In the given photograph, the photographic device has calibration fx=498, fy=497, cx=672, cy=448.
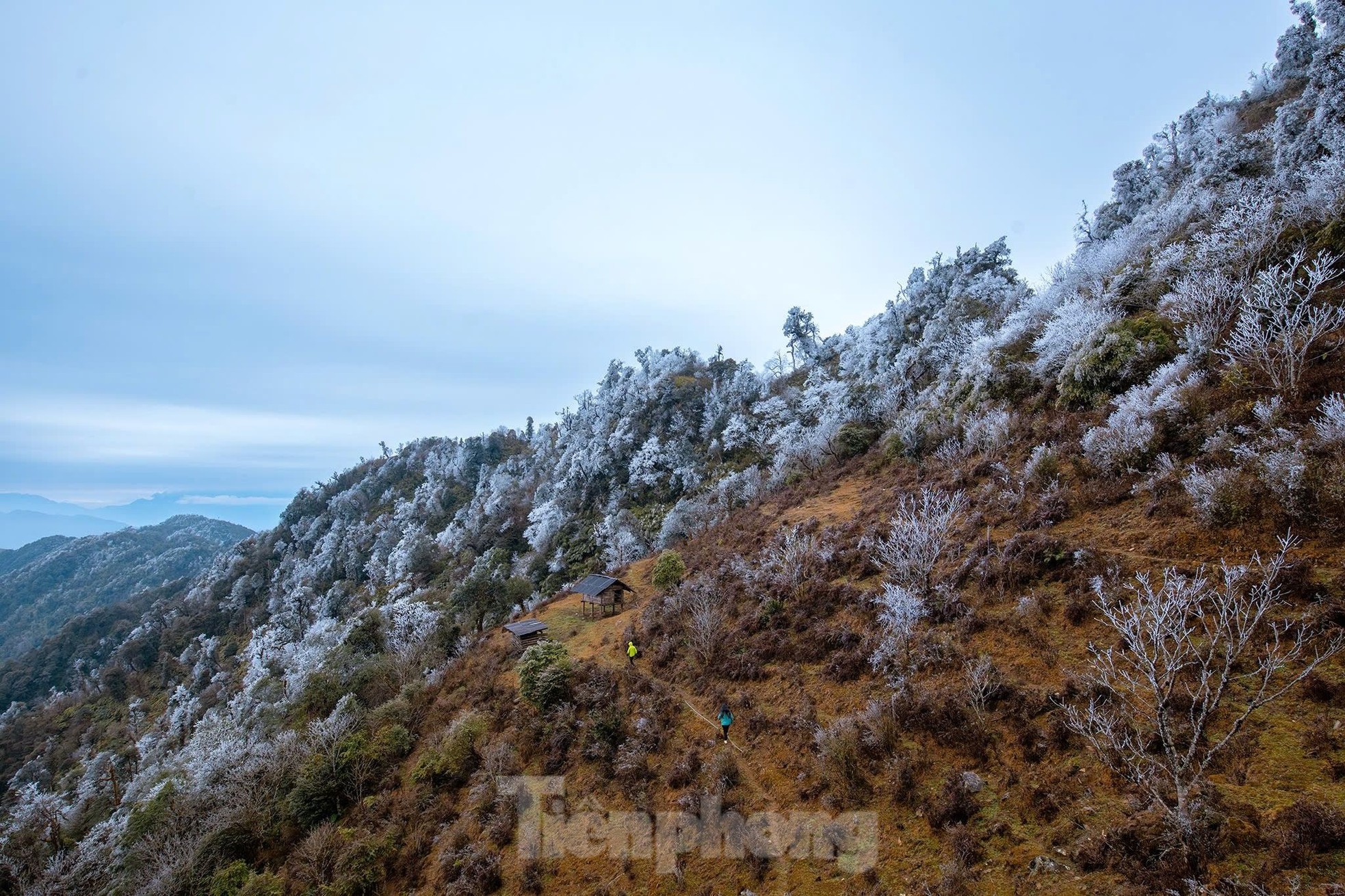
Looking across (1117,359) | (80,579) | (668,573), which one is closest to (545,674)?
(668,573)

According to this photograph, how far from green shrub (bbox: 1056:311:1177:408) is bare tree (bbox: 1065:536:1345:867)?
36.7ft

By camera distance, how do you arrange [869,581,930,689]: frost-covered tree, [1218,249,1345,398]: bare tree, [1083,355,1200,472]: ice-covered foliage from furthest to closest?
1. [1083,355,1200,472]: ice-covered foliage
2. [869,581,930,689]: frost-covered tree
3. [1218,249,1345,398]: bare tree

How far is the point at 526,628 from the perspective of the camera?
29.6 metres

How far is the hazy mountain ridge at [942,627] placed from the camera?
10.1 metres

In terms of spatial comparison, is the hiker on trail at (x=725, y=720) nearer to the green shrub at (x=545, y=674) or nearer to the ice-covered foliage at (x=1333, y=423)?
the green shrub at (x=545, y=674)

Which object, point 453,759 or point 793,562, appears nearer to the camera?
point 453,759

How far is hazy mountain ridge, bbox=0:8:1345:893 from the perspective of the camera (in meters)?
10.1

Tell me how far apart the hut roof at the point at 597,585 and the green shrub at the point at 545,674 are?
9328 mm

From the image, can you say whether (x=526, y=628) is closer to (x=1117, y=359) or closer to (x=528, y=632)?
(x=528, y=632)

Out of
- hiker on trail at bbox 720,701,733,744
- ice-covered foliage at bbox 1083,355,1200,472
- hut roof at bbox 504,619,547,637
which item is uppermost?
ice-covered foliage at bbox 1083,355,1200,472

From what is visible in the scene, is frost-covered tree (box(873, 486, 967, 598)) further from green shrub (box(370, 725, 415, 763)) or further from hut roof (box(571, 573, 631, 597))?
green shrub (box(370, 725, 415, 763))

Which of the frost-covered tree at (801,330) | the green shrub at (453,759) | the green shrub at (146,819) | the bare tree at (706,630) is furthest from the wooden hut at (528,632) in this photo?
the frost-covered tree at (801,330)

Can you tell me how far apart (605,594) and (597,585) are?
3.47 feet

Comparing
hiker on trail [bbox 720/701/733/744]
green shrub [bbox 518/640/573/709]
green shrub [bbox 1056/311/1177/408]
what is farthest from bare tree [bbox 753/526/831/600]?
green shrub [bbox 1056/311/1177/408]
